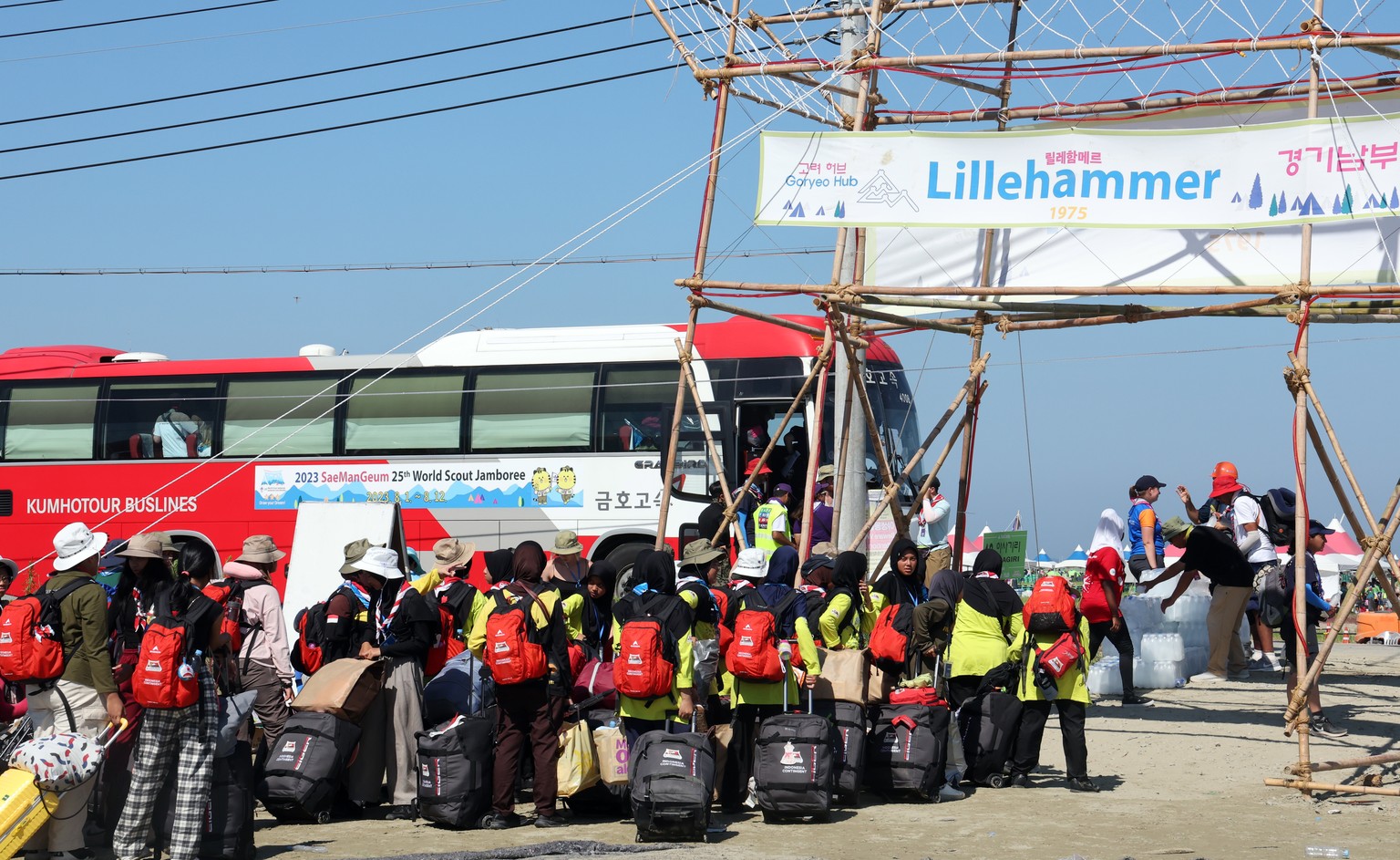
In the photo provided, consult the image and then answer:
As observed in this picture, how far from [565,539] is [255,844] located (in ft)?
10.2

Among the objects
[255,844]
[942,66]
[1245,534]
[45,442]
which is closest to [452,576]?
[255,844]

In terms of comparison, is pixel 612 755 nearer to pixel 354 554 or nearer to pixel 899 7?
pixel 354 554

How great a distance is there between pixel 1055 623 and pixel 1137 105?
4.04 metres

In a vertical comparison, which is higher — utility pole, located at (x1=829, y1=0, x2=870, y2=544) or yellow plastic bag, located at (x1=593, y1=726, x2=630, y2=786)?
utility pole, located at (x1=829, y1=0, x2=870, y2=544)

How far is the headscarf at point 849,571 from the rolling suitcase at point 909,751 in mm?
846

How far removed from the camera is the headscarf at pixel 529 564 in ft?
27.2

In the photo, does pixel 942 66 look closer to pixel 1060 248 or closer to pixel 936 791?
pixel 1060 248

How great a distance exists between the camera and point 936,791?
890cm

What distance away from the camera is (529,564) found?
27.2 ft

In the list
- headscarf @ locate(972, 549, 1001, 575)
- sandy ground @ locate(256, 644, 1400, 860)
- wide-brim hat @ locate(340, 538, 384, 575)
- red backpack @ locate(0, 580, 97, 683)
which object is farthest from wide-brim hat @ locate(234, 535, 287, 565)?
headscarf @ locate(972, 549, 1001, 575)

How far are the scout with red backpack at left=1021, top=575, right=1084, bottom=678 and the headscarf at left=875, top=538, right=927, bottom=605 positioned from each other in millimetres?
703

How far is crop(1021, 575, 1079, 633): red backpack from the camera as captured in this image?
8.94 metres

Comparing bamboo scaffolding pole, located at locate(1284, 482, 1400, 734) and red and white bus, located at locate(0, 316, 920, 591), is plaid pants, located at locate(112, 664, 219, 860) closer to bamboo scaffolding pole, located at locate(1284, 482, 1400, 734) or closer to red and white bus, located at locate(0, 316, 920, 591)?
bamboo scaffolding pole, located at locate(1284, 482, 1400, 734)

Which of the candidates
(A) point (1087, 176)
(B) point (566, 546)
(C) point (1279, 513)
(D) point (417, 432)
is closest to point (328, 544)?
(B) point (566, 546)
